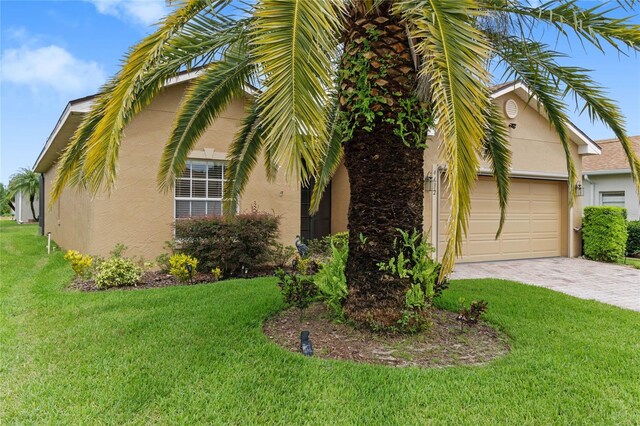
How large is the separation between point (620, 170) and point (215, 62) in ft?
57.7

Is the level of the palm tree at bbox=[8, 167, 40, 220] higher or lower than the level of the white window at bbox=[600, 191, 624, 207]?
higher

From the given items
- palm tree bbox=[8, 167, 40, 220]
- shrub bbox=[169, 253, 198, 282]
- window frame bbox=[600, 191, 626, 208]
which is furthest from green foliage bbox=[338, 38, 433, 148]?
palm tree bbox=[8, 167, 40, 220]

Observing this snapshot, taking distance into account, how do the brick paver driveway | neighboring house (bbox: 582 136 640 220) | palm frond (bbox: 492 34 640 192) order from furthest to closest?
neighboring house (bbox: 582 136 640 220)
the brick paver driveway
palm frond (bbox: 492 34 640 192)

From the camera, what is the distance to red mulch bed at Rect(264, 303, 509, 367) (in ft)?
13.4

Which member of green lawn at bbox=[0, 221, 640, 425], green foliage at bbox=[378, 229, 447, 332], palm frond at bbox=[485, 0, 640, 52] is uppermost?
palm frond at bbox=[485, 0, 640, 52]

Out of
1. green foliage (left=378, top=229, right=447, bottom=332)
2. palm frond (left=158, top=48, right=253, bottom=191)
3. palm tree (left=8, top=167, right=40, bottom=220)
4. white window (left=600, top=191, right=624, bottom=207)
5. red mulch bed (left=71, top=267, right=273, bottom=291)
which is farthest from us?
palm tree (left=8, top=167, right=40, bottom=220)

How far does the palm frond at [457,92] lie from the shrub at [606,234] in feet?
38.9

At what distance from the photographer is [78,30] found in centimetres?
795

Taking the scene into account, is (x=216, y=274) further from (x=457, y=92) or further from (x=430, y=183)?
(x=457, y=92)

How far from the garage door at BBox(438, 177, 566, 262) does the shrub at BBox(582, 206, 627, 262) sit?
0.82 m

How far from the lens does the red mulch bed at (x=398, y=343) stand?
Answer: 4.07 meters

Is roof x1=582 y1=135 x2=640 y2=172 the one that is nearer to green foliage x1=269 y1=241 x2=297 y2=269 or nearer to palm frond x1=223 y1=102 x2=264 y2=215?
green foliage x1=269 y1=241 x2=297 y2=269

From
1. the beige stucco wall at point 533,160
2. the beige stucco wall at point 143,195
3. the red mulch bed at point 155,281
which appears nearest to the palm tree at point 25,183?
the beige stucco wall at point 143,195

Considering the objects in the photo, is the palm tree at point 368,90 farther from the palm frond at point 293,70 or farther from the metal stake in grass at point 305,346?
the metal stake in grass at point 305,346
